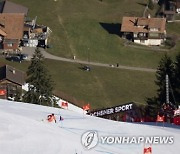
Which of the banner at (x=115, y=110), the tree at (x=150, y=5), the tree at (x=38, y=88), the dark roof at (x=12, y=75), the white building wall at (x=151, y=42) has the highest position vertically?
the tree at (x=150, y=5)

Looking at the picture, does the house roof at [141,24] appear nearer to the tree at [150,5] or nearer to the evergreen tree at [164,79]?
the tree at [150,5]

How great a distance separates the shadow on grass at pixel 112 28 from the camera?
88.0 m

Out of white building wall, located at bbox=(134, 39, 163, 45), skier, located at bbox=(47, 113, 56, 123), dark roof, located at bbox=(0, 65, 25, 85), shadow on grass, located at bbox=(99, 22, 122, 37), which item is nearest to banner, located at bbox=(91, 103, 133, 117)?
skier, located at bbox=(47, 113, 56, 123)

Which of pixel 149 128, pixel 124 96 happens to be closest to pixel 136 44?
pixel 124 96

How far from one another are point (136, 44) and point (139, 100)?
23272 mm

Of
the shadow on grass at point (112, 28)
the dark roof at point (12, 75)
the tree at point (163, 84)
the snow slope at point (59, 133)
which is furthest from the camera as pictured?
the shadow on grass at point (112, 28)

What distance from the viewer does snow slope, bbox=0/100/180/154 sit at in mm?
23438

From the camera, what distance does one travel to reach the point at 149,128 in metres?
26.1

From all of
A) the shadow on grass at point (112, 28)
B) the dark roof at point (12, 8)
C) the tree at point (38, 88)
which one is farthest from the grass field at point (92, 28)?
the tree at point (38, 88)

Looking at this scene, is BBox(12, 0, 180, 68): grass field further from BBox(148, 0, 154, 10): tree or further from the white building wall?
the white building wall

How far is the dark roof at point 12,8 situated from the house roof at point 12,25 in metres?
5.46

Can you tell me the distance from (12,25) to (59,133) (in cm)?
5643

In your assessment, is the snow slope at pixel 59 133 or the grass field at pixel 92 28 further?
the grass field at pixel 92 28

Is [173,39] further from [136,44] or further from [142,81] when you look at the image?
[142,81]
